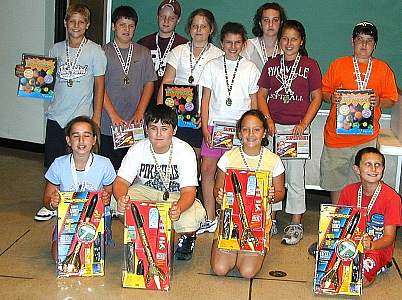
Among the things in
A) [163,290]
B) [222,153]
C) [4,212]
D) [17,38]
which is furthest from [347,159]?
[17,38]

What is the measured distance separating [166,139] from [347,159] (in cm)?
124

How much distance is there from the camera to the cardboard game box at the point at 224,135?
4574mm

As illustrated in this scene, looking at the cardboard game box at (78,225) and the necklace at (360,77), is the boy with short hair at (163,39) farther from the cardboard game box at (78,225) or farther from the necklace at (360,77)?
the cardboard game box at (78,225)

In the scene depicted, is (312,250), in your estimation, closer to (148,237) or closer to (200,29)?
(148,237)

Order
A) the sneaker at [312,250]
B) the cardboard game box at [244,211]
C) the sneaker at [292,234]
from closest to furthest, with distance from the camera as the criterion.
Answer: the cardboard game box at [244,211] < the sneaker at [312,250] < the sneaker at [292,234]

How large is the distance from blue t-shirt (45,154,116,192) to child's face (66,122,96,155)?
105 millimetres

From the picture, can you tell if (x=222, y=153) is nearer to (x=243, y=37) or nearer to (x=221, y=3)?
(x=243, y=37)

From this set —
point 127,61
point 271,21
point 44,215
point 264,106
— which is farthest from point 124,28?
point 44,215

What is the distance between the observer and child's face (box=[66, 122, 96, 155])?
13.6 feet

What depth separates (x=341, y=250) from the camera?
12.3 ft

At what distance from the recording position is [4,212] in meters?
5.07

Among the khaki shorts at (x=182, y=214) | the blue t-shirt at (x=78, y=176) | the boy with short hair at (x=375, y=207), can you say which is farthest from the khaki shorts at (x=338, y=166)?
the blue t-shirt at (x=78, y=176)

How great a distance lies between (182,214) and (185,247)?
238 mm

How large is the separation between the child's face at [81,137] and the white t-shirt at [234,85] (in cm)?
90
